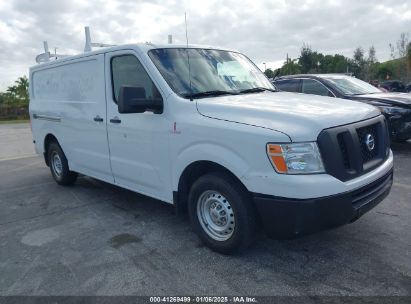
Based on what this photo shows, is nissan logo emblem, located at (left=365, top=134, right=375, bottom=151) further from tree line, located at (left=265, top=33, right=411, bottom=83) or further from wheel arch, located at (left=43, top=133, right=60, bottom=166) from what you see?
tree line, located at (left=265, top=33, right=411, bottom=83)

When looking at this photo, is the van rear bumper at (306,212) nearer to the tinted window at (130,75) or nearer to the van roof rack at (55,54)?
the tinted window at (130,75)

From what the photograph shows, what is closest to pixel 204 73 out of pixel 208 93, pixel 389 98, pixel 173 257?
pixel 208 93

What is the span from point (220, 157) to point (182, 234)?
1297 mm

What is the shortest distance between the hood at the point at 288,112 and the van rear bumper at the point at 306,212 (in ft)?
1.68

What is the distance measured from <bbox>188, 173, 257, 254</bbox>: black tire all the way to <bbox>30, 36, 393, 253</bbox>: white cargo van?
0.03 ft

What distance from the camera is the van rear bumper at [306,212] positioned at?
3.12 metres

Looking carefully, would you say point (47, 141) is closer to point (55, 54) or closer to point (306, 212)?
point (55, 54)

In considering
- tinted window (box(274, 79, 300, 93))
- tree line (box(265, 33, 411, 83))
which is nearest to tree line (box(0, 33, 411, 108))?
tree line (box(265, 33, 411, 83))

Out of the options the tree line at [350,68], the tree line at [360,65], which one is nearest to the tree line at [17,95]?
the tree line at [350,68]

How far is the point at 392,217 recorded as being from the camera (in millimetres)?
4594

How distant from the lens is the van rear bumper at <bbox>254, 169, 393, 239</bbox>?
312cm

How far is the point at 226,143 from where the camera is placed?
3.48 m

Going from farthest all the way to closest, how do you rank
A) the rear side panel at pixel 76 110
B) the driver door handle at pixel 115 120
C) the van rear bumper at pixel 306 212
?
1. the rear side panel at pixel 76 110
2. the driver door handle at pixel 115 120
3. the van rear bumper at pixel 306 212

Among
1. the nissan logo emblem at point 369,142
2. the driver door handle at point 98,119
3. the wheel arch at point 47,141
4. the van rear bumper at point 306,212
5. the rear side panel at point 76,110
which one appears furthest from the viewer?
the wheel arch at point 47,141
